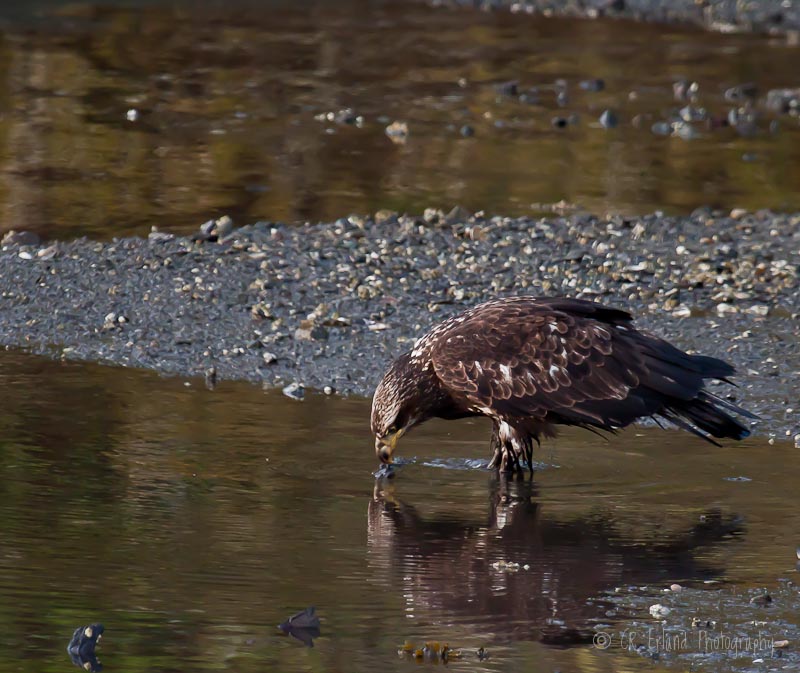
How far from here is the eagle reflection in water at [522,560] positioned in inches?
276

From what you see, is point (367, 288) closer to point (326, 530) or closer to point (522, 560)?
point (326, 530)

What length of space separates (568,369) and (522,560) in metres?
1.49

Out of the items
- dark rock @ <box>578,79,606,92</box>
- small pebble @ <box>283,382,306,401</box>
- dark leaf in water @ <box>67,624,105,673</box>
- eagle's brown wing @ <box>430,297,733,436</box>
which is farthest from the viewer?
dark rock @ <box>578,79,606,92</box>

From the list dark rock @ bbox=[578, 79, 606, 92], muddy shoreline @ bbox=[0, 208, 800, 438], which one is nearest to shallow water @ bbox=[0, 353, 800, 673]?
muddy shoreline @ bbox=[0, 208, 800, 438]

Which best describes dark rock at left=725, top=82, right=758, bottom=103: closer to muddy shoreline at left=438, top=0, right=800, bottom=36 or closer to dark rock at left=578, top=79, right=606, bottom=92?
dark rock at left=578, top=79, right=606, bottom=92

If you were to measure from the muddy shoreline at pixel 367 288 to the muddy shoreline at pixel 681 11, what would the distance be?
46.8 ft

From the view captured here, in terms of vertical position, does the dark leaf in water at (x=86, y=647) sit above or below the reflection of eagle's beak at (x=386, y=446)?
below

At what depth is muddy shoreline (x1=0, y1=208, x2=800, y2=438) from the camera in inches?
432

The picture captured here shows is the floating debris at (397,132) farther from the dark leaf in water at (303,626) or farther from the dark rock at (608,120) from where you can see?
the dark leaf in water at (303,626)

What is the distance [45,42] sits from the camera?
24.4 m

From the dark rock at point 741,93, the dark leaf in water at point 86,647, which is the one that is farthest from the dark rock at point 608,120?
the dark leaf in water at point 86,647

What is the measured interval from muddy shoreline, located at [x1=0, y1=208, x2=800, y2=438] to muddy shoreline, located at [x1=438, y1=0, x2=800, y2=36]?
46.8 ft

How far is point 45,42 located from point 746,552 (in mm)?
18371

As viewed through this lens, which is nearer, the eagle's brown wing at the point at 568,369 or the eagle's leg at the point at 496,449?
the eagle's brown wing at the point at 568,369
